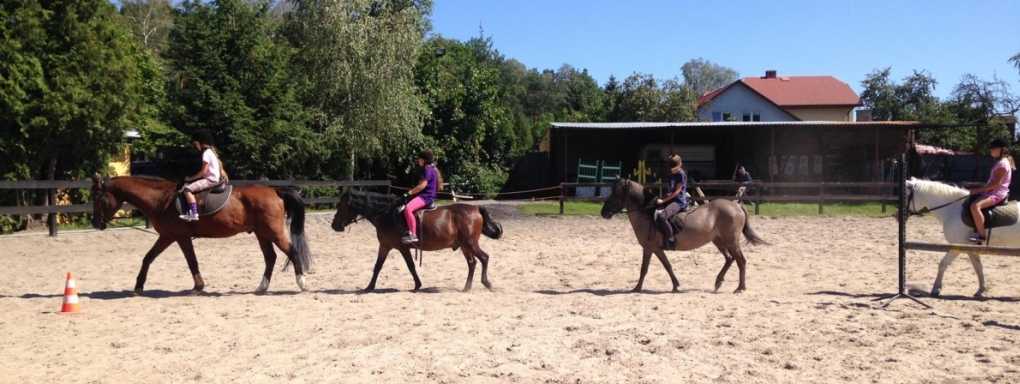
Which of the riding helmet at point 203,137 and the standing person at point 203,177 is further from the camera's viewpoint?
the riding helmet at point 203,137

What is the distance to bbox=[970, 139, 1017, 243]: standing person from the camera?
996cm

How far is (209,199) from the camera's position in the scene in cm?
1067

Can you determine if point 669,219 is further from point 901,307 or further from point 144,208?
point 144,208

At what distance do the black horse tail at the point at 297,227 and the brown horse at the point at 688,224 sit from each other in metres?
4.29

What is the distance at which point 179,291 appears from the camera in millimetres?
10828

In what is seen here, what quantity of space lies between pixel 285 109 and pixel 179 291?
16275 millimetres

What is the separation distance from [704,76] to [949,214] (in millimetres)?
87355

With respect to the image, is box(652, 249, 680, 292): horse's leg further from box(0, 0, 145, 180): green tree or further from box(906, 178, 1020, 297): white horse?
box(0, 0, 145, 180): green tree

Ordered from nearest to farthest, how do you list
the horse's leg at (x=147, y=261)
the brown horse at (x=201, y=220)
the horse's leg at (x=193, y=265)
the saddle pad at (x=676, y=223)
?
the horse's leg at (x=147, y=261)
the horse's leg at (x=193, y=265)
the brown horse at (x=201, y=220)
the saddle pad at (x=676, y=223)

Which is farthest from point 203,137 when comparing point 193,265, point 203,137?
point 193,265

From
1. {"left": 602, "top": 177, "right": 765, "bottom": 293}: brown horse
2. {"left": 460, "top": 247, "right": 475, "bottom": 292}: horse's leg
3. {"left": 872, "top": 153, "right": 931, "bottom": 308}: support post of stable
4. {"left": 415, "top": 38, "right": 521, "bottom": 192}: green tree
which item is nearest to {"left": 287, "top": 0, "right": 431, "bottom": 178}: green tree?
{"left": 415, "top": 38, "right": 521, "bottom": 192}: green tree

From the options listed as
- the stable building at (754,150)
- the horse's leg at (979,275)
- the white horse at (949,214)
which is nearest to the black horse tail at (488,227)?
the white horse at (949,214)

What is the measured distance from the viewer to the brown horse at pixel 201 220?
34.8 feet

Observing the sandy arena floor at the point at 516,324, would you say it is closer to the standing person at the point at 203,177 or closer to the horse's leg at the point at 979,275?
the horse's leg at the point at 979,275
